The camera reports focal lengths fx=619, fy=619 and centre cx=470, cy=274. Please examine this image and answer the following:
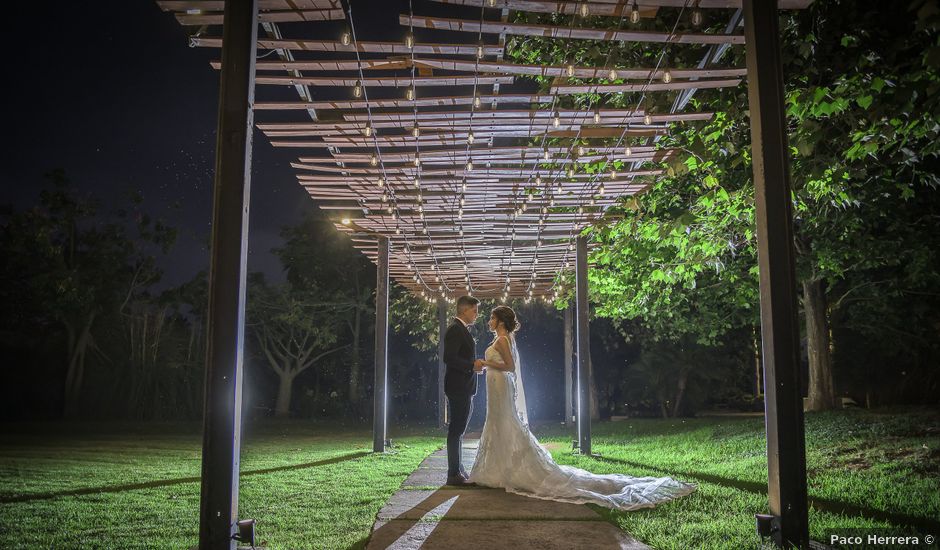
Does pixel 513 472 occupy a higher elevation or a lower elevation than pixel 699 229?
lower

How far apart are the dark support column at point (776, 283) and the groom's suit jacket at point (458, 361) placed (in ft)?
11.4

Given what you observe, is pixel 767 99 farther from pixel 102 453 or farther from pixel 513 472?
pixel 102 453

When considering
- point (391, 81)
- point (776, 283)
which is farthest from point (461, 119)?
point (776, 283)

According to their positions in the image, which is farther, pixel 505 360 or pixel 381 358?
pixel 381 358

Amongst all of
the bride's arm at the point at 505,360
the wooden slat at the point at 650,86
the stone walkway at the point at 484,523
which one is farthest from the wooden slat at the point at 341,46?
the stone walkway at the point at 484,523

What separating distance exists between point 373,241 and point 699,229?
5.60 metres

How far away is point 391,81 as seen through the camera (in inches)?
214

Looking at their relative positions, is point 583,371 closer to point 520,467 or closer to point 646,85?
point 520,467

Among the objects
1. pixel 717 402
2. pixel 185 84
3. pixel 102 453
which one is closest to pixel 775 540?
pixel 185 84

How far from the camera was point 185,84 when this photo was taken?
11.1 m

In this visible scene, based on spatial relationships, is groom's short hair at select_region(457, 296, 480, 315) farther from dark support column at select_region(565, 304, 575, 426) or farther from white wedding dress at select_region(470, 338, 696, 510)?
dark support column at select_region(565, 304, 575, 426)

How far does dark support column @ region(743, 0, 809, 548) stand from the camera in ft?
12.0

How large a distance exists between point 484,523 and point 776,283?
8.56ft

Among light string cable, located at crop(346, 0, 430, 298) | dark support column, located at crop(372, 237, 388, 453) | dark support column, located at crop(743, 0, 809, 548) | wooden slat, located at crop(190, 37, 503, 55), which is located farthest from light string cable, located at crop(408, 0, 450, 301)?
dark support column, located at crop(743, 0, 809, 548)
